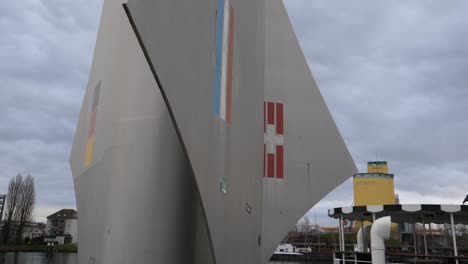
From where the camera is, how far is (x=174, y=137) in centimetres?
552

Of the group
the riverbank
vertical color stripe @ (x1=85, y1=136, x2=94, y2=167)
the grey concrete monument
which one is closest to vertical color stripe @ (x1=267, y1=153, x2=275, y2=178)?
the grey concrete monument

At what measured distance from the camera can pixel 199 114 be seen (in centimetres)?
430

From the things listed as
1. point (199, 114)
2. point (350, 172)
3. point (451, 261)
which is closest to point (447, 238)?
point (451, 261)

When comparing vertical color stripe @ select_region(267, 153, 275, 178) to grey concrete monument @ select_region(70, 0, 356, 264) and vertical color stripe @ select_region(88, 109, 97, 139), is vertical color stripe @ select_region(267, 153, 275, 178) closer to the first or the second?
grey concrete monument @ select_region(70, 0, 356, 264)

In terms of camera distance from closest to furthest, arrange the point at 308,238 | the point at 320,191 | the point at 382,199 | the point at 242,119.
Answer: the point at 242,119
the point at 320,191
the point at 382,199
the point at 308,238

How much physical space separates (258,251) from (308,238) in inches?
2363

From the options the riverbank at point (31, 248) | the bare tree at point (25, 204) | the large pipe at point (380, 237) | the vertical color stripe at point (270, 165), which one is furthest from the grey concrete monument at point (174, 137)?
the bare tree at point (25, 204)

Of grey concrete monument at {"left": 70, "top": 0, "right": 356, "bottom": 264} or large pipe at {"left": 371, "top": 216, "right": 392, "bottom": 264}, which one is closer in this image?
grey concrete monument at {"left": 70, "top": 0, "right": 356, "bottom": 264}

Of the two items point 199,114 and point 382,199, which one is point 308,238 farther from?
point 199,114

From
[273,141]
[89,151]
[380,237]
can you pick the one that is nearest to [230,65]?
[89,151]

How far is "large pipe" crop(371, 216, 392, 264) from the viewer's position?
1102 cm

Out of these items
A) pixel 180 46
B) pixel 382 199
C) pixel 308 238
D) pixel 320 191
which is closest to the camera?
pixel 180 46

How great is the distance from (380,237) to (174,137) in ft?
26.5

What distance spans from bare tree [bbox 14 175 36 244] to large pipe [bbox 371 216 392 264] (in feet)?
153
